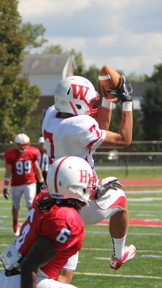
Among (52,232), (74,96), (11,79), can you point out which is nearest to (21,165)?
(74,96)

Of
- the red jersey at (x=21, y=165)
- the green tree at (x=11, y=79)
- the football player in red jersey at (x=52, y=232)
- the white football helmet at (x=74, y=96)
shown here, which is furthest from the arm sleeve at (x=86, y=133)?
the green tree at (x=11, y=79)

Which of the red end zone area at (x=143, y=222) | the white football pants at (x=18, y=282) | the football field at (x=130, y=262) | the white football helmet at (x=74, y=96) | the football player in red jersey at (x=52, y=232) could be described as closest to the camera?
the football player in red jersey at (x=52, y=232)

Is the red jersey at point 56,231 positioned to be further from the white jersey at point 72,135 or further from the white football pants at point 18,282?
the white jersey at point 72,135

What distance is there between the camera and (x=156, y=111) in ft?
108

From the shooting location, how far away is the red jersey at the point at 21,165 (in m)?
8.56

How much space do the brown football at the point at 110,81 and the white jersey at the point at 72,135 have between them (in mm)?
507

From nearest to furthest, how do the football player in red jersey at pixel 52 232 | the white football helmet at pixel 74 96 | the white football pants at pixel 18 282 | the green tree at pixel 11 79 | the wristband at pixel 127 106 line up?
the football player in red jersey at pixel 52 232, the white football pants at pixel 18 282, the white football helmet at pixel 74 96, the wristband at pixel 127 106, the green tree at pixel 11 79

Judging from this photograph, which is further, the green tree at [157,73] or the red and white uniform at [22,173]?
the green tree at [157,73]

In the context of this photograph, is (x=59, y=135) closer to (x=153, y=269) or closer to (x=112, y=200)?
(x=112, y=200)

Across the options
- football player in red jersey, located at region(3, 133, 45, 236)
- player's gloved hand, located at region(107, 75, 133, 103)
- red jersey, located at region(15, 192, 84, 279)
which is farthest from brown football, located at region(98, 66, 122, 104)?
football player in red jersey, located at region(3, 133, 45, 236)

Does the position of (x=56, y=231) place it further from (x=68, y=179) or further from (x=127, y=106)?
(x=127, y=106)

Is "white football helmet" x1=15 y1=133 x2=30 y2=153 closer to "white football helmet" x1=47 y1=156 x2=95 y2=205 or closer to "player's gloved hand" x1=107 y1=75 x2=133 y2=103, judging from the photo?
"player's gloved hand" x1=107 y1=75 x2=133 y2=103

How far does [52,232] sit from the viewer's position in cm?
233

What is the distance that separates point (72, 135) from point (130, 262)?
3230mm
